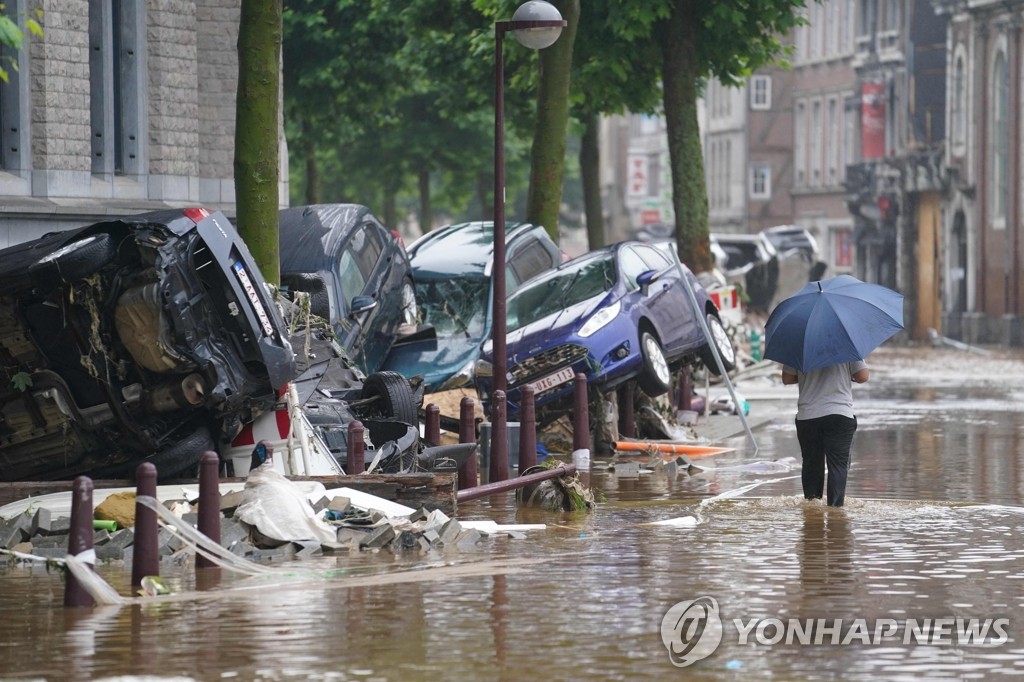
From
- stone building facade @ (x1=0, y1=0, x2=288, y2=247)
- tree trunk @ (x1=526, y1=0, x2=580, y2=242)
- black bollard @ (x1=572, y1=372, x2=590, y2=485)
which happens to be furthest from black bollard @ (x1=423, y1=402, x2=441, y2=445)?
tree trunk @ (x1=526, y1=0, x2=580, y2=242)

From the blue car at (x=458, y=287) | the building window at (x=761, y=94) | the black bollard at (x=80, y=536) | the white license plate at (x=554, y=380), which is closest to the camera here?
the black bollard at (x=80, y=536)

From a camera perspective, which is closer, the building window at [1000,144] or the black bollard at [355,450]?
the black bollard at [355,450]

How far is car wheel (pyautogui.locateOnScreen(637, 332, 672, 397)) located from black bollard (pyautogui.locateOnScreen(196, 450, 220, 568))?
9037mm

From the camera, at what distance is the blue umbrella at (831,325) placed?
13.9m

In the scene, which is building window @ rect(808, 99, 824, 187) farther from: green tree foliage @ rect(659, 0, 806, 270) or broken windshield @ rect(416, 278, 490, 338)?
broken windshield @ rect(416, 278, 490, 338)

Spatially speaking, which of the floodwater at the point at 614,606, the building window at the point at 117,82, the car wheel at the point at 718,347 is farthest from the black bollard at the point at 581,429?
the building window at the point at 117,82

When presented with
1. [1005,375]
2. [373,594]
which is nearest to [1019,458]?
[373,594]

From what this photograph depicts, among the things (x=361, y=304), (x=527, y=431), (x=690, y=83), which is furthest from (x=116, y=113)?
(x=527, y=431)

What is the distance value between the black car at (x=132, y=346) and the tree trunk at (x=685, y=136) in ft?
55.7

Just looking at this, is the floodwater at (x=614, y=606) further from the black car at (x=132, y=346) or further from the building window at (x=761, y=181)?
the building window at (x=761, y=181)

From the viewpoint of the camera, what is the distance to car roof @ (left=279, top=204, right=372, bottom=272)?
19906mm

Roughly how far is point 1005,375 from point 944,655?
30.3 m

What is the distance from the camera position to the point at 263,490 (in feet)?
41.0

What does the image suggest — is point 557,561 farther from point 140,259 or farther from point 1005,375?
point 1005,375
